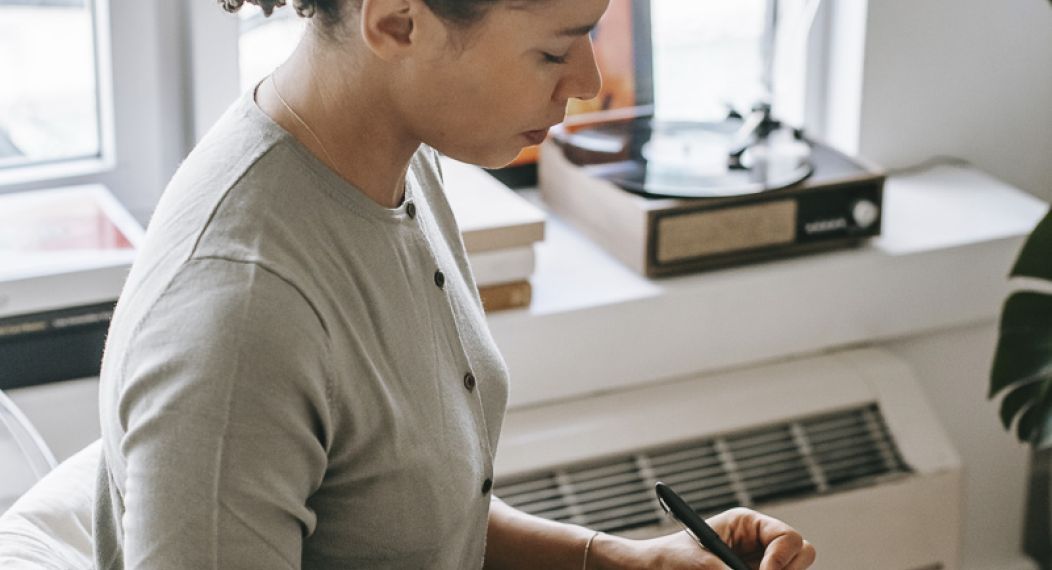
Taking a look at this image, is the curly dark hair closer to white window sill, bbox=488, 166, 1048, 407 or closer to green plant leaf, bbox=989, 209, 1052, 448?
white window sill, bbox=488, 166, 1048, 407

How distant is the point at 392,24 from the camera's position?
84cm

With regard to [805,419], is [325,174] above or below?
above

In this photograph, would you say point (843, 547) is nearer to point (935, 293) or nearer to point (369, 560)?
point (935, 293)

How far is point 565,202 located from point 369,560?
1.03m

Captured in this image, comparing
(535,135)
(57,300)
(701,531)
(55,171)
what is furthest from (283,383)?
(55,171)

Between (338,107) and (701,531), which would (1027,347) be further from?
(338,107)

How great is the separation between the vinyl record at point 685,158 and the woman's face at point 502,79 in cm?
78

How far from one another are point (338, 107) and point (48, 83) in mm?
962

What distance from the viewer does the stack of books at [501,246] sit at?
63.2 inches

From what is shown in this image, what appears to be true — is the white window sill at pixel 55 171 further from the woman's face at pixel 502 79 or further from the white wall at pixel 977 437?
the white wall at pixel 977 437

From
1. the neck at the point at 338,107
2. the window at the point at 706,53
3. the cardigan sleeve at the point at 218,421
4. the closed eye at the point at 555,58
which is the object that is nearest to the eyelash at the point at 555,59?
the closed eye at the point at 555,58

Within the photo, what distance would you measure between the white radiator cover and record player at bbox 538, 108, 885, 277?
16cm

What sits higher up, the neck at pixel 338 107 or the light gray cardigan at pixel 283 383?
the neck at pixel 338 107

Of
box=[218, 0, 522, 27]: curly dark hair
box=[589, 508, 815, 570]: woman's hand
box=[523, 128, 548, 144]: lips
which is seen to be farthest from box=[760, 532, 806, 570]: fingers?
box=[218, 0, 522, 27]: curly dark hair
